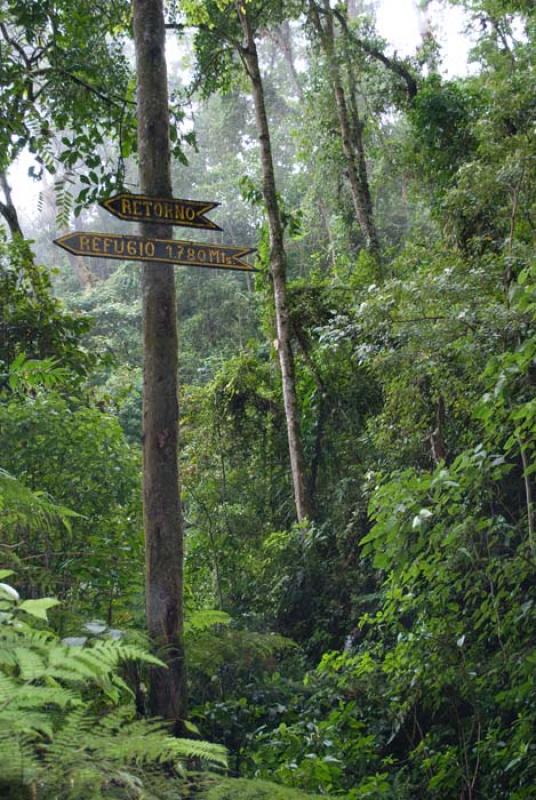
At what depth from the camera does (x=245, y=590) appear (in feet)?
36.0

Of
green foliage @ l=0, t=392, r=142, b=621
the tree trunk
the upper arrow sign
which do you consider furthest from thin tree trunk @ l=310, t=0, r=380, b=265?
the upper arrow sign

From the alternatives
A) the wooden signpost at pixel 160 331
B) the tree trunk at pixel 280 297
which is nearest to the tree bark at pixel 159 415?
the wooden signpost at pixel 160 331

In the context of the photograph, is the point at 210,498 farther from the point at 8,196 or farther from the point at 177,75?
the point at 177,75

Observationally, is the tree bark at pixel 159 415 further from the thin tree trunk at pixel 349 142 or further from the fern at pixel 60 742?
the thin tree trunk at pixel 349 142

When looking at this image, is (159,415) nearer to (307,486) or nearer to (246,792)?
(246,792)

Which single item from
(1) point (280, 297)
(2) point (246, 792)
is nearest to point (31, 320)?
(1) point (280, 297)

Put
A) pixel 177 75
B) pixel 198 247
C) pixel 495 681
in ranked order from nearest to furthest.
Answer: pixel 198 247 < pixel 495 681 < pixel 177 75

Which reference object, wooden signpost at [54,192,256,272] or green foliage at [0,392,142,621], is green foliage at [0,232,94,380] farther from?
wooden signpost at [54,192,256,272]

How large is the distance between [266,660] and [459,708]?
1.55 meters

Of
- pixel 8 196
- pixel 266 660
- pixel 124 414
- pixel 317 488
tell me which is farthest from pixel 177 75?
pixel 266 660

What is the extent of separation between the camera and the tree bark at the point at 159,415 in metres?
4.80

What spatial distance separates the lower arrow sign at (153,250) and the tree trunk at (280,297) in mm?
5655

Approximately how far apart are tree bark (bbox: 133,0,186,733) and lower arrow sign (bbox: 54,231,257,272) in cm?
13

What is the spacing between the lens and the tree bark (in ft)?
15.8
